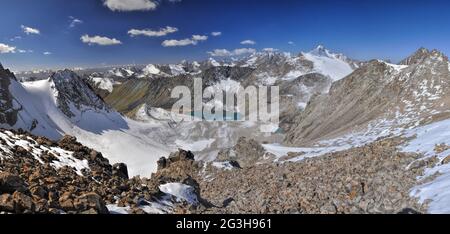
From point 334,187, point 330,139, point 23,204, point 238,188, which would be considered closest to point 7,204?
point 23,204

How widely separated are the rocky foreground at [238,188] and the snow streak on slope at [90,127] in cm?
7099

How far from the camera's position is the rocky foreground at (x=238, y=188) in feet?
48.0

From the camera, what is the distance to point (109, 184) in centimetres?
2139

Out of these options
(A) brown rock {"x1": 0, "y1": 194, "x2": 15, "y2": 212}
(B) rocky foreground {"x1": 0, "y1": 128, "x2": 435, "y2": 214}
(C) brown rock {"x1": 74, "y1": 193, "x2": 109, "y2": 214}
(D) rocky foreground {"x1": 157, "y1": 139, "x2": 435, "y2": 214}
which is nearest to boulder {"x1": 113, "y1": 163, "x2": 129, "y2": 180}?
(B) rocky foreground {"x1": 0, "y1": 128, "x2": 435, "y2": 214}

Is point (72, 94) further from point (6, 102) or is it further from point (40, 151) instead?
point (40, 151)

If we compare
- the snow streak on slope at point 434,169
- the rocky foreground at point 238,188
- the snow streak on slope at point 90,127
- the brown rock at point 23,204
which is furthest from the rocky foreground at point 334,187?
the snow streak on slope at point 90,127

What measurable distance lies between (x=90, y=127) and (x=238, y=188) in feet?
414

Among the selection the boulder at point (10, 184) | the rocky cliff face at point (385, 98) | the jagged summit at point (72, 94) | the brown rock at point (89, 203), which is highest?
the jagged summit at point (72, 94)

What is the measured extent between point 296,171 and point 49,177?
19.7 metres

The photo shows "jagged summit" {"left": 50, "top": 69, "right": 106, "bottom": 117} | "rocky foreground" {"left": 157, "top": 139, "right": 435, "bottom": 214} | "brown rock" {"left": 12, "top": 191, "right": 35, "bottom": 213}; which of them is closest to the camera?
"brown rock" {"left": 12, "top": 191, "right": 35, "bottom": 213}

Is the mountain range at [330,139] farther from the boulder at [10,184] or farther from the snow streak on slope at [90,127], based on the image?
the boulder at [10,184]

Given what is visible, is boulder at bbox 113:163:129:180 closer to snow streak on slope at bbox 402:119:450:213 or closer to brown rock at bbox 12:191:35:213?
brown rock at bbox 12:191:35:213

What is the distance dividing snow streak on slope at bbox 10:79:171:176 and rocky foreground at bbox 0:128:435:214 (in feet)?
233

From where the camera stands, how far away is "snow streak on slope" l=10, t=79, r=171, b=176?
11319 cm
